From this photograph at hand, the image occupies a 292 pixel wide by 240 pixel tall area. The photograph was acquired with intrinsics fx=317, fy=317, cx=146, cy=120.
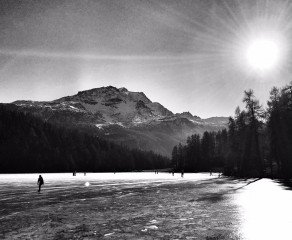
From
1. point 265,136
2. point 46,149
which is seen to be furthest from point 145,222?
point 46,149

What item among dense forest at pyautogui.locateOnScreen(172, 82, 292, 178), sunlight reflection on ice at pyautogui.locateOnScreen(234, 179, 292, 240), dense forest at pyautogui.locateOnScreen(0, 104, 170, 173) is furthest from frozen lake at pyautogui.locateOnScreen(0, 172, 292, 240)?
dense forest at pyautogui.locateOnScreen(0, 104, 170, 173)

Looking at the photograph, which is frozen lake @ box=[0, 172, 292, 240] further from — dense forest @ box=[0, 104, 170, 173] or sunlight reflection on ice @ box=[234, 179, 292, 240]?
dense forest @ box=[0, 104, 170, 173]

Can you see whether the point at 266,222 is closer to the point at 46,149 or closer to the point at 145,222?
the point at 145,222

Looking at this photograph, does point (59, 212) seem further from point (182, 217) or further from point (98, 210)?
point (182, 217)

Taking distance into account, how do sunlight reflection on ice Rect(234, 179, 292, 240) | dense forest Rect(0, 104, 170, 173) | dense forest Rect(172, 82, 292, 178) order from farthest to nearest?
dense forest Rect(0, 104, 170, 173) → dense forest Rect(172, 82, 292, 178) → sunlight reflection on ice Rect(234, 179, 292, 240)

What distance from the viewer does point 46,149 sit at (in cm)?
15362

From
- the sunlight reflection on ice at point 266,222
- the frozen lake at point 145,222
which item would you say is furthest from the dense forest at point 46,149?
the sunlight reflection on ice at point 266,222

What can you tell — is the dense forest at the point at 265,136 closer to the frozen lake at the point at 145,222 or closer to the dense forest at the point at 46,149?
the frozen lake at the point at 145,222

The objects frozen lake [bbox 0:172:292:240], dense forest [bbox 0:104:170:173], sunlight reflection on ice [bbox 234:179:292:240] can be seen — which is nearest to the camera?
sunlight reflection on ice [bbox 234:179:292:240]

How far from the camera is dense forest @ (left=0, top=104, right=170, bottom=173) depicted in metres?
141

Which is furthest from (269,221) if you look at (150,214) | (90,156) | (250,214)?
(90,156)

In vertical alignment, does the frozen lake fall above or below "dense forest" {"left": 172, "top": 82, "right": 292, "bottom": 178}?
below

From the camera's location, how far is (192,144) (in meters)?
161

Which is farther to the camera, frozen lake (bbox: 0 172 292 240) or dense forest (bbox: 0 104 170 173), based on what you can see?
dense forest (bbox: 0 104 170 173)
